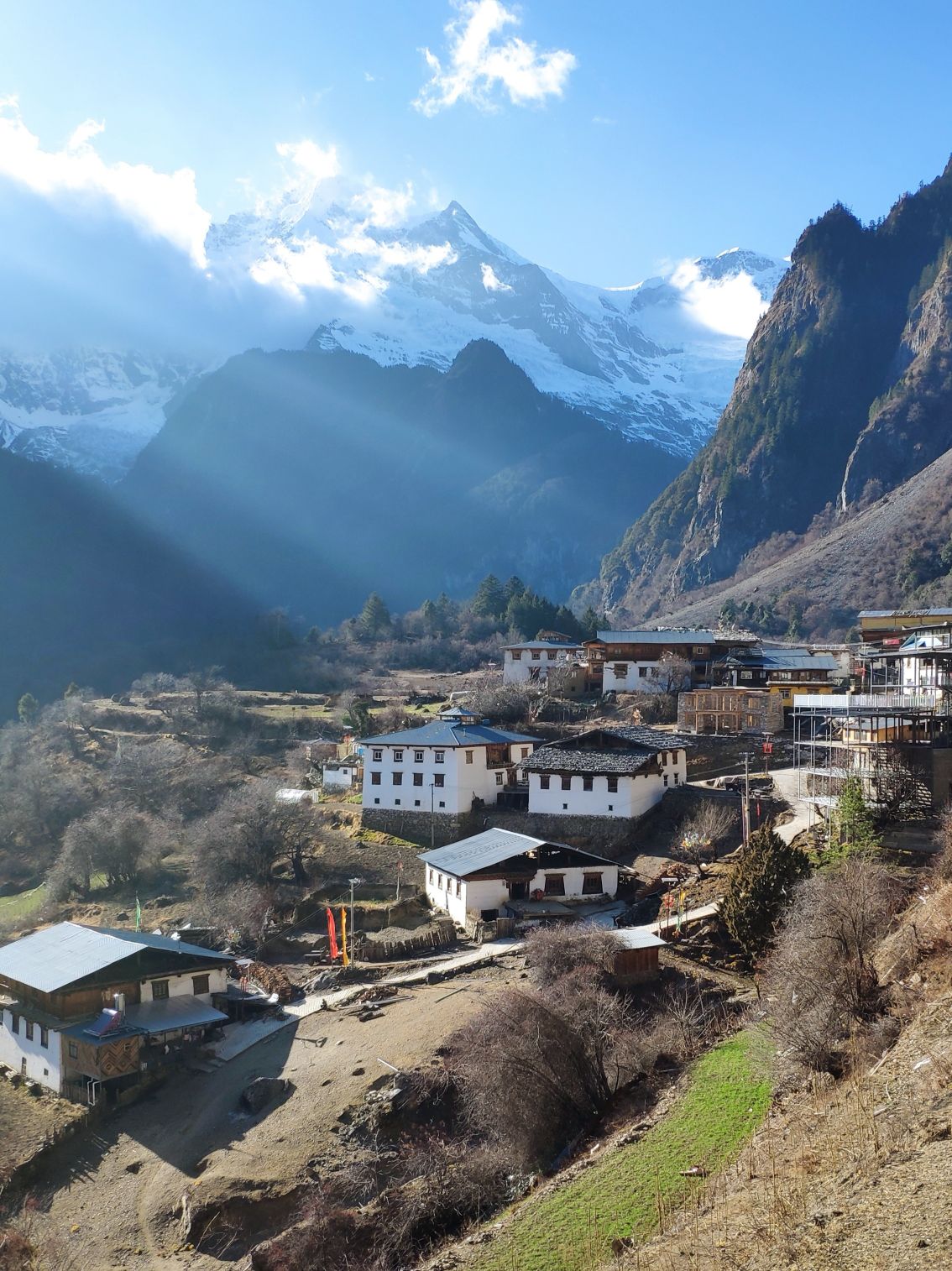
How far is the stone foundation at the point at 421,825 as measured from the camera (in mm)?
46938

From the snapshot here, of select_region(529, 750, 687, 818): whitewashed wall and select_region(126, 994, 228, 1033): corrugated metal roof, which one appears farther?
select_region(529, 750, 687, 818): whitewashed wall

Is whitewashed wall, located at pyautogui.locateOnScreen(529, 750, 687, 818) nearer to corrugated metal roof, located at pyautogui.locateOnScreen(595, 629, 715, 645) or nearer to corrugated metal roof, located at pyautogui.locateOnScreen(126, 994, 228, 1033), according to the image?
corrugated metal roof, located at pyautogui.locateOnScreen(126, 994, 228, 1033)

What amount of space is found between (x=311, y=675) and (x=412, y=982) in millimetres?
67895

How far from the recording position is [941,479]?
126m

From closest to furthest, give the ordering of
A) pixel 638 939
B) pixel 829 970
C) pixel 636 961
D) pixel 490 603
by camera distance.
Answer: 1. pixel 829 970
2. pixel 636 961
3. pixel 638 939
4. pixel 490 603

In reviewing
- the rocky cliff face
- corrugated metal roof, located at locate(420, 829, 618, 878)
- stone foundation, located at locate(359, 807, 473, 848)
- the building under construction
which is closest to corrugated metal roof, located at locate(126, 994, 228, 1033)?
corrugated metal roof, located at locate(420, 829, 618, 878)

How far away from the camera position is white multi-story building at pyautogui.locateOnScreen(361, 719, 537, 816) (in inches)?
1860

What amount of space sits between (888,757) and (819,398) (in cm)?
14668

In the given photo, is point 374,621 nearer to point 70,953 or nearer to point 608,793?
point 608,793

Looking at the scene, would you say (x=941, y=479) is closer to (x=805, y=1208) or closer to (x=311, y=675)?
(x=311, y=675)

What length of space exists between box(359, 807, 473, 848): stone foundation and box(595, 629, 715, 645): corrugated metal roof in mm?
23849

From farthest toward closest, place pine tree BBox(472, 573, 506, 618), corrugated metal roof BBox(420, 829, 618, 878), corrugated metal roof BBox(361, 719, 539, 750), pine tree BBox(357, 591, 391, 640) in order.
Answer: pine tree BBox(357, 591, 391, 640), pine tree BBox(472, 573, 506, 618), corrugated metal roof BBox(361, 719, 539, 750), corrugated metal roof BBox(420, 829, 618, 878)

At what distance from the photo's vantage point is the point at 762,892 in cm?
2581

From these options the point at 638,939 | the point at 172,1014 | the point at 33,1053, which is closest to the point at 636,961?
the point at 638,939
